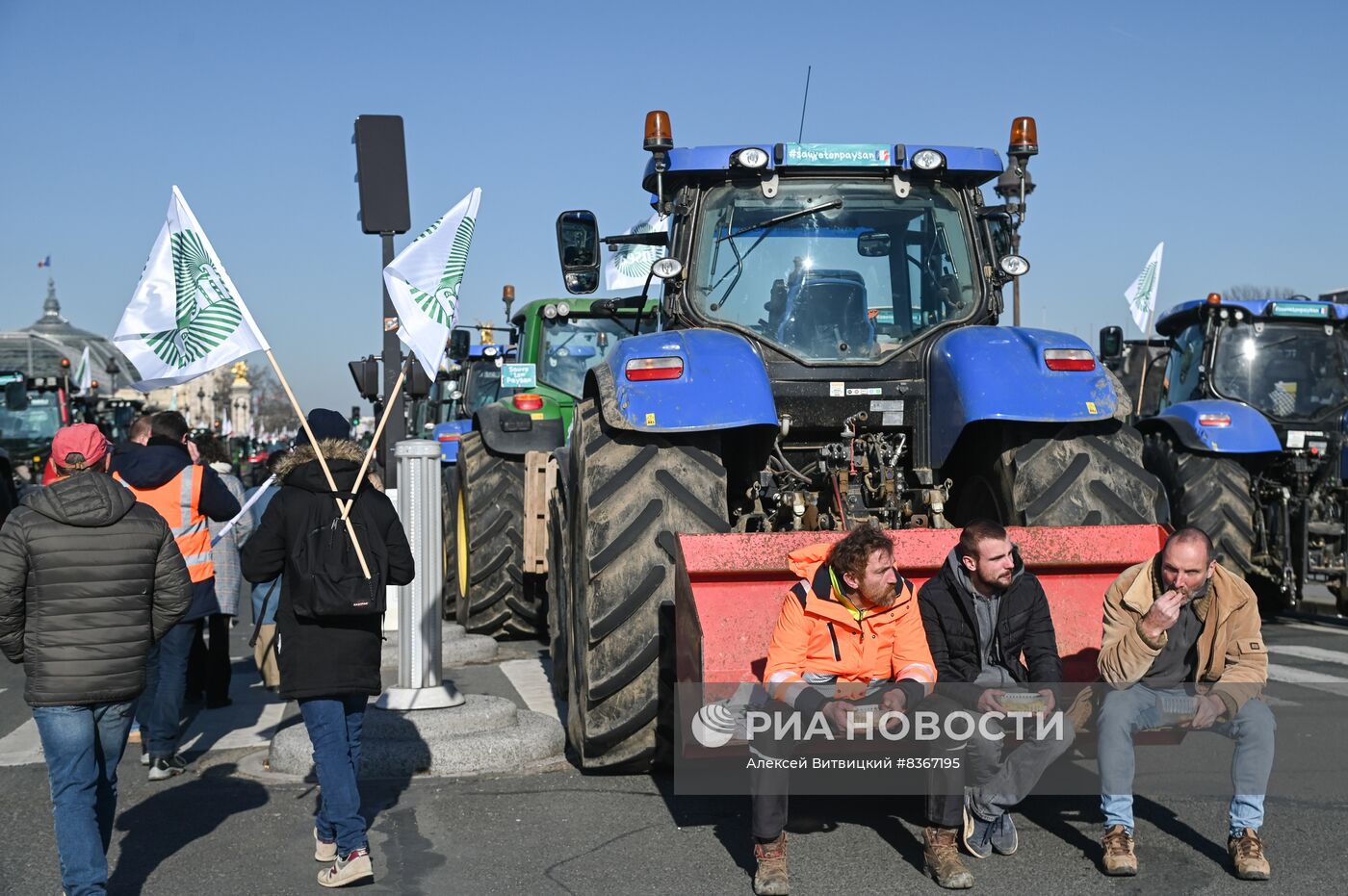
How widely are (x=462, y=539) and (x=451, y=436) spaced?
2056mm

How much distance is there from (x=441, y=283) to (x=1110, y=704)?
366cm

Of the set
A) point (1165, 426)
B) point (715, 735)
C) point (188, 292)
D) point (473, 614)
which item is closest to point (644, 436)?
point (715, 735)

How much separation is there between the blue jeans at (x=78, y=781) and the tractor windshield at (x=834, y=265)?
3.54 metres

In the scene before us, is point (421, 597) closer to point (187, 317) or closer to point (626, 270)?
point (187, 317)

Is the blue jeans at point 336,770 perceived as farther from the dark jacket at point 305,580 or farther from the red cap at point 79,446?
the red cap at point 79,446

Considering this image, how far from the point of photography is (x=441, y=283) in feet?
24.5

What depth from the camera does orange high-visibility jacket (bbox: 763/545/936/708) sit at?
547 centimetres

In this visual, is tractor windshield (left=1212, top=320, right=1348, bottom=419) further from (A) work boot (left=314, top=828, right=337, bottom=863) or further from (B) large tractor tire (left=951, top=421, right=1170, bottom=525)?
(A) work boot (left=314, top=828, right=337, bottom=863)

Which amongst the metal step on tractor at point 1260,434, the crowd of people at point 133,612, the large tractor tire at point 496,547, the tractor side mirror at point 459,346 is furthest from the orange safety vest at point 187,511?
the metal step on tractor at point 1260,434

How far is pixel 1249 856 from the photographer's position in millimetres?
5398

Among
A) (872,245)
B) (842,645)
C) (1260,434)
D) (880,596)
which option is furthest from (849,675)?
(1260,434)

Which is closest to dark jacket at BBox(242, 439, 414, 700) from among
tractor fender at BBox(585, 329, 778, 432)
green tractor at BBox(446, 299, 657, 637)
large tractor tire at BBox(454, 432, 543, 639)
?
tractor fender at BBox(585, 329, 778, 432)

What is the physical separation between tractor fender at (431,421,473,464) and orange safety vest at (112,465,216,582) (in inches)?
232

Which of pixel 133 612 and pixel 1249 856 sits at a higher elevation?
pixel 133 612
